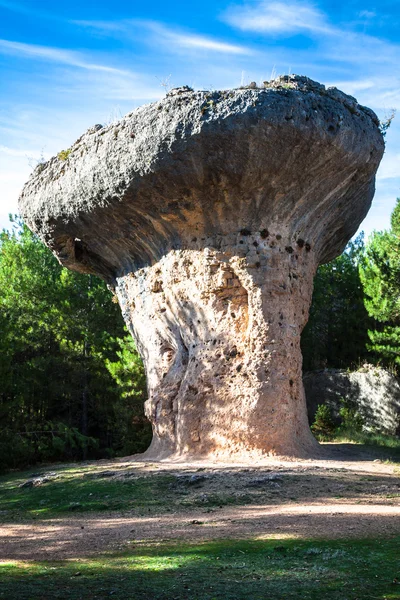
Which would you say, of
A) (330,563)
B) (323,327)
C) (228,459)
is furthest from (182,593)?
(323,327)

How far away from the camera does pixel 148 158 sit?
12602mm

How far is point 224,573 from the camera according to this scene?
5059 mm

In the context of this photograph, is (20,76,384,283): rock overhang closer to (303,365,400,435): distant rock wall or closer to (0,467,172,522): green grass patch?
(0,467,172,522): green grass patch

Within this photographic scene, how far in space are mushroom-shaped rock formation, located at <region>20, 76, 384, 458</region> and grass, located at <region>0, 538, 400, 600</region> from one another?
6651mm

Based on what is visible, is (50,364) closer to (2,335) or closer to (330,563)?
(2,335)

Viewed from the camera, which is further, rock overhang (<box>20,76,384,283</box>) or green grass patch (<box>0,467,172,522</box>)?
rock overhang (<box>20,76,384,283</box>)

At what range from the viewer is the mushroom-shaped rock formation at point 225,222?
12359 mm

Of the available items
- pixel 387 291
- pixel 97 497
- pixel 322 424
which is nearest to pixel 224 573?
pixel 97 497

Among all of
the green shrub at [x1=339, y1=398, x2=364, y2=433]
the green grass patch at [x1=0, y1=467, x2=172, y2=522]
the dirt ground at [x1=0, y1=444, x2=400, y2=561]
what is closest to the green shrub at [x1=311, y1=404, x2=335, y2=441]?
the green shrub at [x1=339, y1=398, x2=364, y2=433]

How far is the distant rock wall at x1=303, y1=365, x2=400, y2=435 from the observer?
2058cm

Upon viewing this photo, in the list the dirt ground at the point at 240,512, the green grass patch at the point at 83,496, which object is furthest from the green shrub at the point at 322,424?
the green grass patch at the point at 83,496

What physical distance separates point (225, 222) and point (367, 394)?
391 inches

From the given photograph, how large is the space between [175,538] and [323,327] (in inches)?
815

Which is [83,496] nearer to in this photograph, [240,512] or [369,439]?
[240,512]
